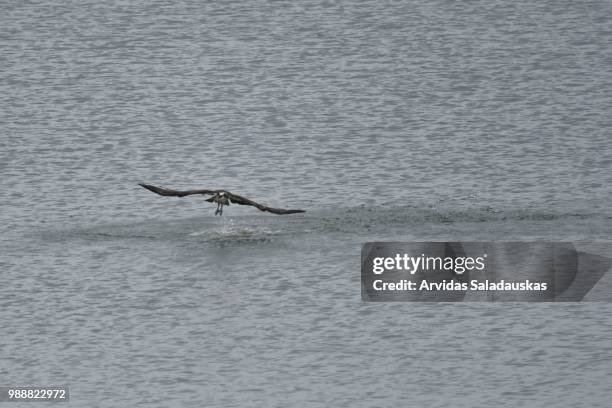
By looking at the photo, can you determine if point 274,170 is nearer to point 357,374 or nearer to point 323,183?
point 323,183

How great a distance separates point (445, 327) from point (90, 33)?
2326 inches

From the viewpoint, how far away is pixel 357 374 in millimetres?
67875

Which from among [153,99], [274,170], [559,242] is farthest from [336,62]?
[559,242]

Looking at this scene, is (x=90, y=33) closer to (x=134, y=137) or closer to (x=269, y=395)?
(x=134, y=137)

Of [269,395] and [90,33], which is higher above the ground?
[90,33]

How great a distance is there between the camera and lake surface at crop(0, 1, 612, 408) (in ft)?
225

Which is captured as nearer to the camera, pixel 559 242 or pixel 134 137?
pixel 559 242

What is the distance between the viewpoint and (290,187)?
3533 inches

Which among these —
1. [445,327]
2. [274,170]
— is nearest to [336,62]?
[274,170]

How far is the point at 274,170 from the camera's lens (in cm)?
9300

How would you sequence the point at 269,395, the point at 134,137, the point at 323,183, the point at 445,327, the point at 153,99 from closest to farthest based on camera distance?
the point at 269,395, the point at 445,327, the point at 323,183, the point at 134,137, the point at 153,99

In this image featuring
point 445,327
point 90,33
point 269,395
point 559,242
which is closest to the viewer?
point 269,395

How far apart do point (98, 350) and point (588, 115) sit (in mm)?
40735

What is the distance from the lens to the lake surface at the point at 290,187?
6850 centimetres
